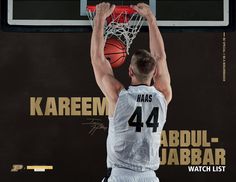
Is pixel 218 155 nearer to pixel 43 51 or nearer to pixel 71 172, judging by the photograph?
pixel 71 172

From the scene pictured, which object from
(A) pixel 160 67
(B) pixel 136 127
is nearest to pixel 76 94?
(A) pixel 160 67

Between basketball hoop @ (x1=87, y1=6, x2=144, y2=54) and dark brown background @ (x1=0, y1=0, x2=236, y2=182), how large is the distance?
0.83 feet

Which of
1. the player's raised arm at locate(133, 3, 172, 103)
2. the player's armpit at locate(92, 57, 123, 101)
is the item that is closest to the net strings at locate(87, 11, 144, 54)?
the player's raised arm at locate(133, 3, 172, 103)

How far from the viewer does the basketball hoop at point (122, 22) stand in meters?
6.47

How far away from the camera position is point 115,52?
22.1 ft

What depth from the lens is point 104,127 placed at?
22.6 feet

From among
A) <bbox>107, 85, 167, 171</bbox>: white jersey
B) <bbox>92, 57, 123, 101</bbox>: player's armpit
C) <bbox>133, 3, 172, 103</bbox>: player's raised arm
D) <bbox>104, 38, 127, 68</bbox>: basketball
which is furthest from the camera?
<bbox>104, 38, 127, 68</bbox>: basketball

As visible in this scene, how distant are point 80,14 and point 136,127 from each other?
2.87 metres

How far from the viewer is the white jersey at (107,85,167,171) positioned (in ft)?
13.8

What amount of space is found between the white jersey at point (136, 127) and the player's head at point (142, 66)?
7 cm

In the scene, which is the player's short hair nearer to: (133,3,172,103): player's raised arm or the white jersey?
the white jersey

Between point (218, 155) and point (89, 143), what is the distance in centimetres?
146
